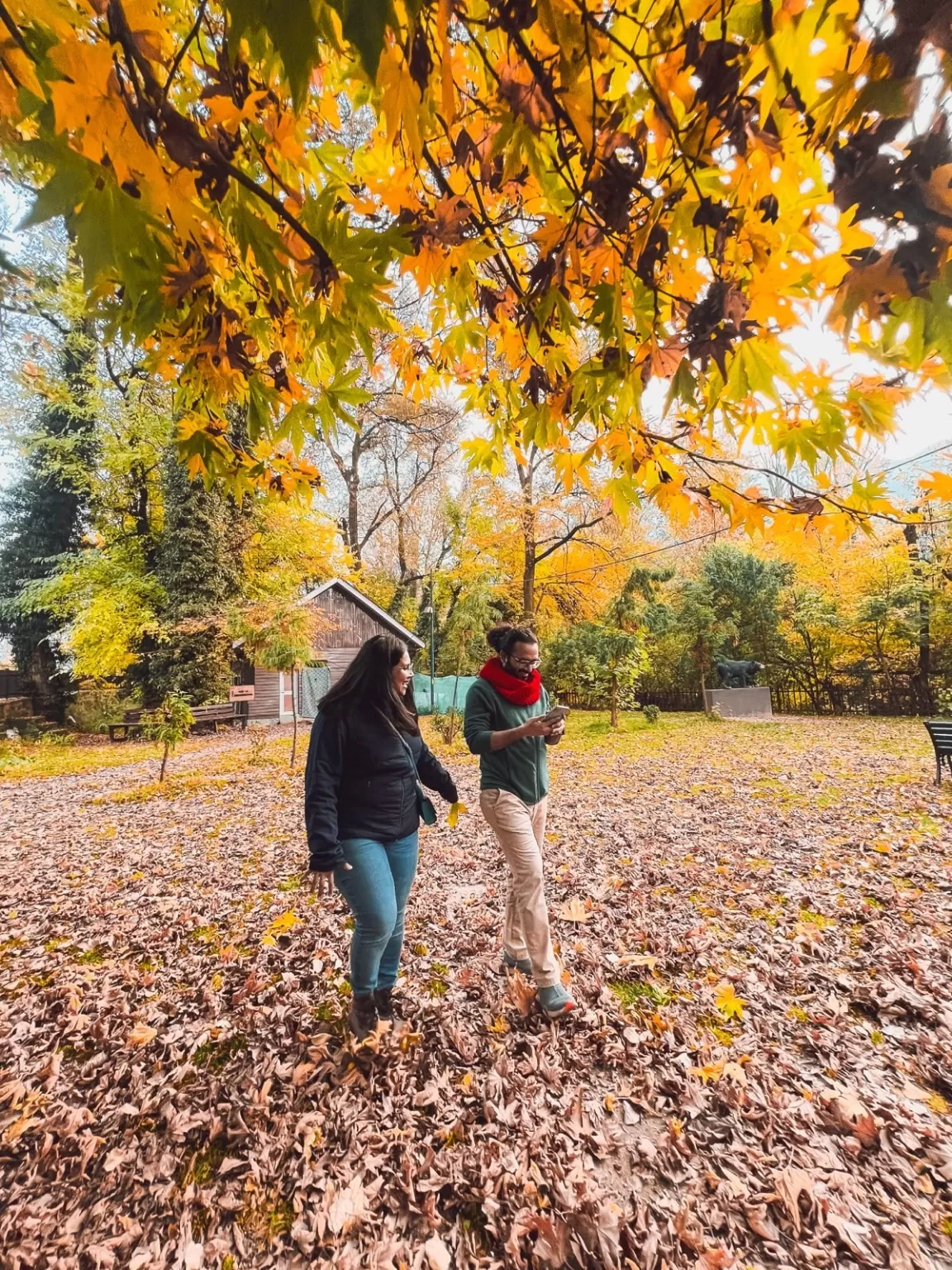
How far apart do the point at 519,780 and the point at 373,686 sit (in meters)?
0.99

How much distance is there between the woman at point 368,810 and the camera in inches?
102

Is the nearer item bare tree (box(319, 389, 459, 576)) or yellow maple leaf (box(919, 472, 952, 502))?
yellow maple leaf (box(919, 472, 952, 502))

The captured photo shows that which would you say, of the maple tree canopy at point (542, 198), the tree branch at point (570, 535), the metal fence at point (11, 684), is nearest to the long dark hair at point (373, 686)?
the maple tree canopy at point (542, 198)

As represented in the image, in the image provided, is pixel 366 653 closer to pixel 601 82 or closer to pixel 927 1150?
pixel 601 82

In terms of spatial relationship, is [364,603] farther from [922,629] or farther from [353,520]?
[922,629]

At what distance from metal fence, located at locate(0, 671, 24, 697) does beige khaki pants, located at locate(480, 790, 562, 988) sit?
909 inches

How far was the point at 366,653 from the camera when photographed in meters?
2.84

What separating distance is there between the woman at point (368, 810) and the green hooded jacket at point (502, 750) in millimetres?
392

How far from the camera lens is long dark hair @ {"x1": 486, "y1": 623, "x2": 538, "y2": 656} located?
3.22 meters

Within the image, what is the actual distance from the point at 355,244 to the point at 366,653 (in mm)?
1768

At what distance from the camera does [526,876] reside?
298cm

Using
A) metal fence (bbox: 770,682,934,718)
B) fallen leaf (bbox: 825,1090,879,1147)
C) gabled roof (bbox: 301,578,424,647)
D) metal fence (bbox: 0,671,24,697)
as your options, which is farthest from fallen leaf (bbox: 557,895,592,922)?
metal fence (bbox: 0,671,24,697)

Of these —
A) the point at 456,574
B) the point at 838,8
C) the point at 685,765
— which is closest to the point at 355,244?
the point at 838,8

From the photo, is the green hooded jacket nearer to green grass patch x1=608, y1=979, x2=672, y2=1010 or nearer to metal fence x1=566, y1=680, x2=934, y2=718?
green grass patch x1=608, y1=979, x2=672, y2=1010
